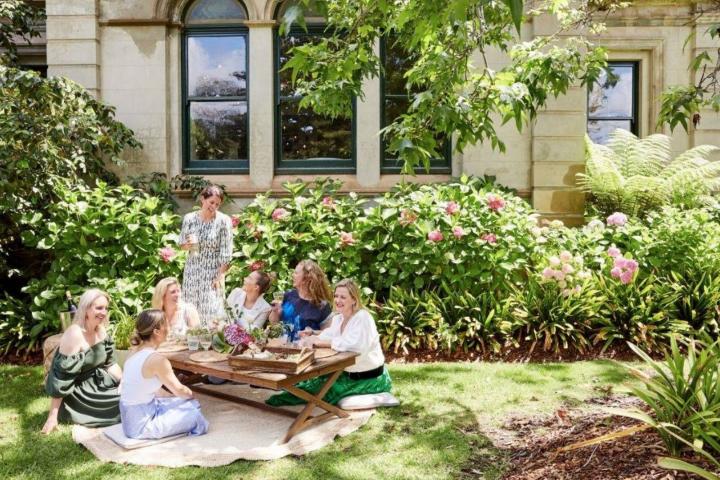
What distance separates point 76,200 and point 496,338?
592 cm

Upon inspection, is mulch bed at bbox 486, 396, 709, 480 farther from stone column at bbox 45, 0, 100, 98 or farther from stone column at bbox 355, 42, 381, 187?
stone column at bbox 45, 0, 100, 98

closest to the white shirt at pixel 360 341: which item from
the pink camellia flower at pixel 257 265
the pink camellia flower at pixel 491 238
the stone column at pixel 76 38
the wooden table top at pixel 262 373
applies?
the wooden table top at pixel 262 373

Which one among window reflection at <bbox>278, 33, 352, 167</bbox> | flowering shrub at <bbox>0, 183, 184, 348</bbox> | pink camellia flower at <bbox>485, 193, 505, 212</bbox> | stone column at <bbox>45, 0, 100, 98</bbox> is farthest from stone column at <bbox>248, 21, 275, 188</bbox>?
pink camellia flower at <bbox>485, 193, 505, 212</bbox>

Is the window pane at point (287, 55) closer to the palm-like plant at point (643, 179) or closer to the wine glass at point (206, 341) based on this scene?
the palm-like plant at point (643, 179)

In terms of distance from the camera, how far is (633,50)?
41.9 feet

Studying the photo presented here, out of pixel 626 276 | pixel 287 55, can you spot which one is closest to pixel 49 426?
pixel 626 276

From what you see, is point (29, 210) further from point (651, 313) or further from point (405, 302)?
point (651, 313)

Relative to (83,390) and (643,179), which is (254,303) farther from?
(643,179)

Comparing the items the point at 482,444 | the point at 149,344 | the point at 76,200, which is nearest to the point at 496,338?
the point at 482,444

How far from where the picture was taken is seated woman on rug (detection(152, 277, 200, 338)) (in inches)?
254

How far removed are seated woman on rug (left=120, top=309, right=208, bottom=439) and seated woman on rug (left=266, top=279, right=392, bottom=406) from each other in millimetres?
1116

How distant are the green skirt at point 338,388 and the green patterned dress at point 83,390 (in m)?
1.44

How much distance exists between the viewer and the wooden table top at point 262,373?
529cm

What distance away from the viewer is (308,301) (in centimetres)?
718
